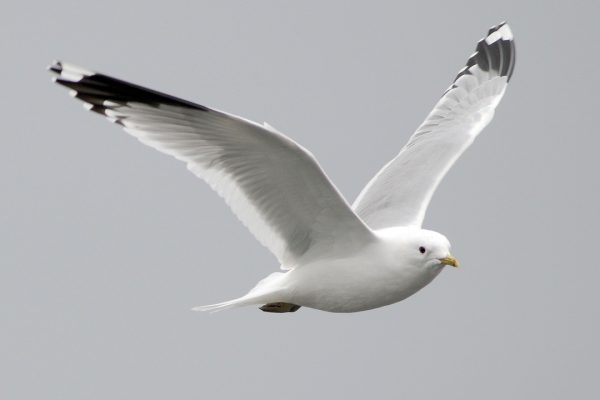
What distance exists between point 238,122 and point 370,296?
1.34 meters

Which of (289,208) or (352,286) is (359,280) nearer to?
(352,286)

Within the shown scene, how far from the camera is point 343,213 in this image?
705cm

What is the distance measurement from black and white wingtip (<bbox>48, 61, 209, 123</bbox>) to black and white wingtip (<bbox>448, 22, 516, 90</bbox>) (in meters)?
3.63

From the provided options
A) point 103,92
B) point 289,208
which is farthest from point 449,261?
point 103,92

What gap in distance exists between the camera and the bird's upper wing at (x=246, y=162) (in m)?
6.66

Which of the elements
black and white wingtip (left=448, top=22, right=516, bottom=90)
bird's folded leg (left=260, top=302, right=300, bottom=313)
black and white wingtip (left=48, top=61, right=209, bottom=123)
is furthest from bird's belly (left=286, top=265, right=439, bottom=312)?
black and white wingtip (left=448, top=22, right=516, bottom=90)

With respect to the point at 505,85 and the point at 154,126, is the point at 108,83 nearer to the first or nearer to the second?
the point at 154,126

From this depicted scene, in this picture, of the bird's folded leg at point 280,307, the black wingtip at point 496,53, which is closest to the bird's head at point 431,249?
the bird's folded leg at point 280,307

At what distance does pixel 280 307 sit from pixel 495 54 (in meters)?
3.38

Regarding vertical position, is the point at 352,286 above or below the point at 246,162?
below

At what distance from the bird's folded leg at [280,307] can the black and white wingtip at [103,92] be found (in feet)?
5.07

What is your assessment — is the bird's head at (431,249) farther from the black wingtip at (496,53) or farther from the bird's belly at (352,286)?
the black wingtip at (496,53)

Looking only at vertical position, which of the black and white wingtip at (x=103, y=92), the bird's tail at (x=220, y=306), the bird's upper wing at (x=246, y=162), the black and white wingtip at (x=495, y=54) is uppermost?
the black and white wingtip at (x=495, y=54)

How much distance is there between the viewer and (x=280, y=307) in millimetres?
7773
